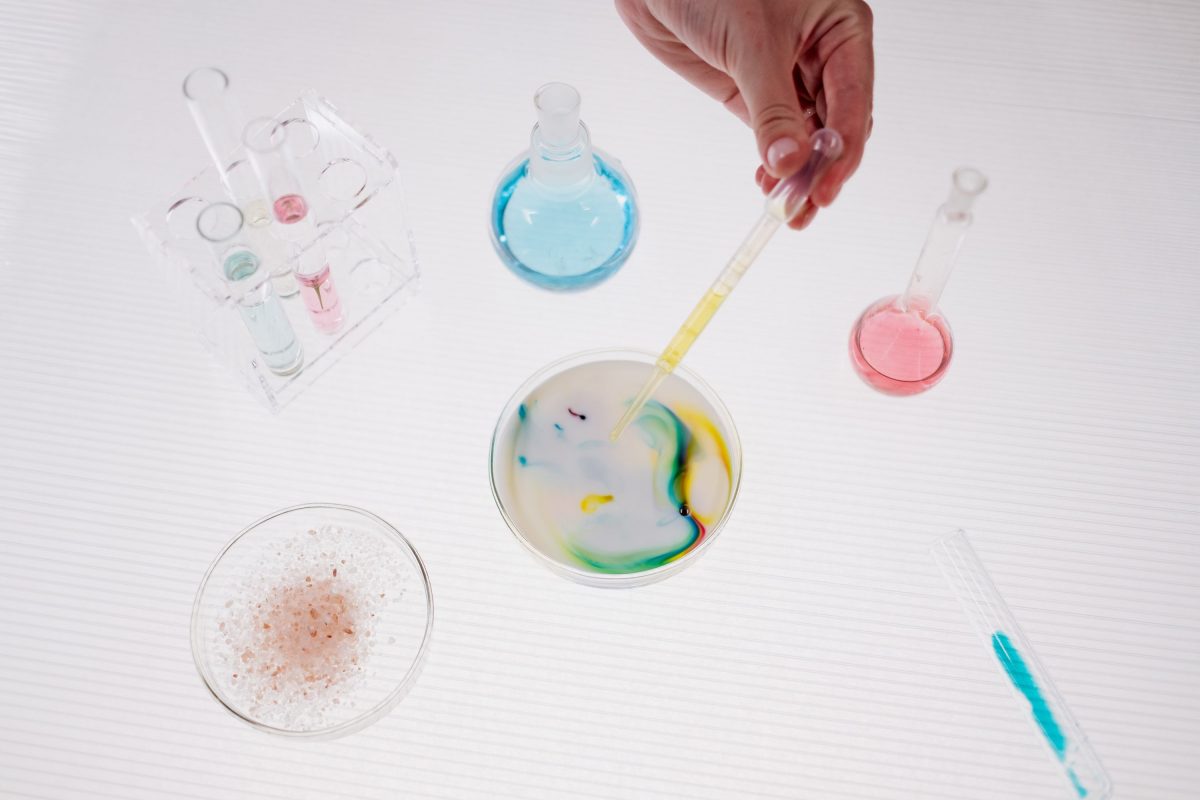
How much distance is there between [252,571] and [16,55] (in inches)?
34.1

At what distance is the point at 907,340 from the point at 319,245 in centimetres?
69

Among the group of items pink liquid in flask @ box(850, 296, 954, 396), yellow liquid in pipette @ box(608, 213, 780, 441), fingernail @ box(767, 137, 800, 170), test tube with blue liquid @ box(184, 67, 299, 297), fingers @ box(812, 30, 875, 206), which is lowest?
test tube with blue liquid @ box(184, 67, 299, 297)

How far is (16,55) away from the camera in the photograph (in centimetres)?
136

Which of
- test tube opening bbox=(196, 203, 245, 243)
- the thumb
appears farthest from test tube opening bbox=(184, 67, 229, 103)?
the thumb

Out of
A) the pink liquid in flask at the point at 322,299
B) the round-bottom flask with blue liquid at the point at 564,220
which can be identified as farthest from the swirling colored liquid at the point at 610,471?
the pink liquid in flask at the point at 322,299

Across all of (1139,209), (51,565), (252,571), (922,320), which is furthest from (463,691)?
(1139,209)

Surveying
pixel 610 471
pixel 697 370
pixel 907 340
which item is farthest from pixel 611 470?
pixel 907 340

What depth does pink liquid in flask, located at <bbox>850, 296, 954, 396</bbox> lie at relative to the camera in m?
1.14

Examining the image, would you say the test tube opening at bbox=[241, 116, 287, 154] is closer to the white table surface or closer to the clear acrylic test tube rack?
the clear acrylic test tube rack

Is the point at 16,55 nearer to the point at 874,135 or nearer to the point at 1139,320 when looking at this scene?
the point at 874,135

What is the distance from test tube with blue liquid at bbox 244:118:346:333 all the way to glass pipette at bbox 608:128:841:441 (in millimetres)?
373

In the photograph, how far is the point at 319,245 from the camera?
105 cm

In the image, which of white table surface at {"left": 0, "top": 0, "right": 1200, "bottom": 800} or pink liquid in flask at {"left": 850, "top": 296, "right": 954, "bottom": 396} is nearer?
white table surface at {"left": 0, "top": 0, "right": 1200, "bottom": 800}

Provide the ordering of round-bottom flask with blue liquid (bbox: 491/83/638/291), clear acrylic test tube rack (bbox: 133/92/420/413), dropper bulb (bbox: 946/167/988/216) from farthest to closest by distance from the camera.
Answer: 1. round-bottom flask with blue liquid (bbox: 491/83/638/291)
2. clear acrylic test tube rack (bbox: 133/92/420/413)
3. dropper bulb (bbox: 946/167/988/216)
